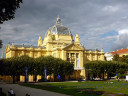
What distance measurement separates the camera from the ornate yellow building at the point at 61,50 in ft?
305

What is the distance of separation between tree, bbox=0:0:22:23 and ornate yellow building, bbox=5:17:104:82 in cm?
7032

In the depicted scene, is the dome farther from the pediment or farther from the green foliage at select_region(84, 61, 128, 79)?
the green foliage at select_region(84, 61, 128, 79)

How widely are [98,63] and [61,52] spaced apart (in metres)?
18.5

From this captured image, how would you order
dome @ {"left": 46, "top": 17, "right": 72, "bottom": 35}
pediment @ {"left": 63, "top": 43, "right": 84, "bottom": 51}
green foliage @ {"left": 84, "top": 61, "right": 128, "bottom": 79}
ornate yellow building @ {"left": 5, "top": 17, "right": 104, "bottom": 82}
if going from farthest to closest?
dome @ {"left": 46, "top": 17, "right": 72, "bottom": 35}
pediment @ {"left": 63, "top": 43, "right": 84, "bottom": 51}
ornate yellow building @ {"left": 5, "top": 17, "right": 104, "bottom": 82}
green foliage @ {"left": 84, "top": 61, "right": 128, "bottom": 79}

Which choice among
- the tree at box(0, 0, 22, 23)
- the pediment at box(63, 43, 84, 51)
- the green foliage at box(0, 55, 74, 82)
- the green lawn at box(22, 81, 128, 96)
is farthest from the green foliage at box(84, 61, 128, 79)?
the tree at box(0, 0, 22, 23)

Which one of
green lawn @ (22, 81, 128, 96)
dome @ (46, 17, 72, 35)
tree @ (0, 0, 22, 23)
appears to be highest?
dome @ (46, 17, 72, 35)

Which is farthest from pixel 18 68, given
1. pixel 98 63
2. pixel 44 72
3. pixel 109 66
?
pixel 109 66

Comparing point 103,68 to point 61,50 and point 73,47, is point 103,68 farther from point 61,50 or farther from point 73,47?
point 61,50

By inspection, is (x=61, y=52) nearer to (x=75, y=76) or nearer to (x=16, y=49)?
(x=75, y=76)

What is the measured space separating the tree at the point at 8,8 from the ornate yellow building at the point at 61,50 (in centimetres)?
7032

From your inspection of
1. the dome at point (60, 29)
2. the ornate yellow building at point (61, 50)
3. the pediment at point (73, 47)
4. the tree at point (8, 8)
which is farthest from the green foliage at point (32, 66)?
the tree at point (8, 8)

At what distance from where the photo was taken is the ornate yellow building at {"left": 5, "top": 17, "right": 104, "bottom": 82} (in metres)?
92.9

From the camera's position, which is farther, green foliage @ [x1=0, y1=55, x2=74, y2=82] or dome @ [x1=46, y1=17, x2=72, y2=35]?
dome @ [x1=46, y1=17, x2=72, y2=35]

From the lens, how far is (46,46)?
101312mm
